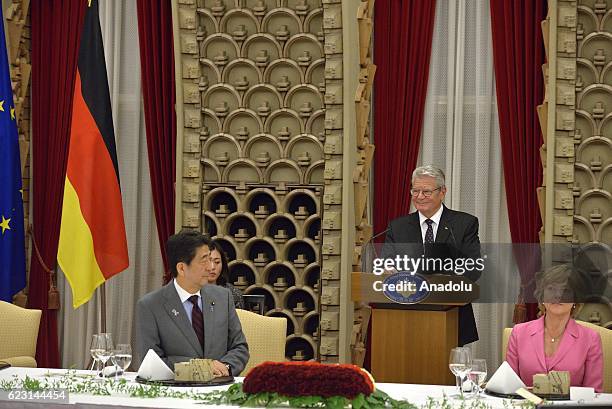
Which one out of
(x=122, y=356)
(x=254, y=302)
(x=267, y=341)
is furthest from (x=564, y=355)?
(x=254, y=302)

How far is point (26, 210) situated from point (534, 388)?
16.0 ft

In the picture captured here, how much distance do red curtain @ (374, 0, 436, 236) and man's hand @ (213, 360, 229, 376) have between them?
3208 mm

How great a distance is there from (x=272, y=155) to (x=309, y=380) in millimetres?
3497

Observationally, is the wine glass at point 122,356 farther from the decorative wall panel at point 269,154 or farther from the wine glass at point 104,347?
the decorative wall panel at point 269,154

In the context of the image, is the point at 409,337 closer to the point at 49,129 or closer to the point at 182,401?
the point at 182,401

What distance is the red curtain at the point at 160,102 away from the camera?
24.1 feet

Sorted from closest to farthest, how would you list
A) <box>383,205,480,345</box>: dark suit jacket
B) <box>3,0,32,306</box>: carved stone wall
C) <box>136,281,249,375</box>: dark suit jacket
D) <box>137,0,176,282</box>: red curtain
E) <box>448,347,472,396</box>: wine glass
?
<box>448,347,472,396</box>: wine glass < <box>136,281,249,375</box>: dark suit jacket < <box>383,205,480,345</box>: dark suit jacket < <box>3,0,32,306</box>: carved stone wall < <box>137,0,176,282</box>: red curtain

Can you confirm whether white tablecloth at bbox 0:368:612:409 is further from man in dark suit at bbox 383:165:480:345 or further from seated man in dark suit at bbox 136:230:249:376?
man in dark suit at bbox 383:165:480:345

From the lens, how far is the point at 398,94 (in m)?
7.05

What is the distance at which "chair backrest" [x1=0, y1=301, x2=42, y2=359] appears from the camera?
528 cm

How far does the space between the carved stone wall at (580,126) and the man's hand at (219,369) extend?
2.90m

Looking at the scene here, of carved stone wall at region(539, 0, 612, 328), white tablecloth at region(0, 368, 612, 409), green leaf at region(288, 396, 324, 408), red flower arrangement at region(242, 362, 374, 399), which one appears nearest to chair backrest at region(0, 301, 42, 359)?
white tablecloth at region(0, 368, 612, 409)

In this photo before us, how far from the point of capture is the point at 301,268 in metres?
6.64

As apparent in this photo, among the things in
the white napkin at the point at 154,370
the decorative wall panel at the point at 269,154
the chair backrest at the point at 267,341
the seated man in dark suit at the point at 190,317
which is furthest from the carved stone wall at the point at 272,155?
the white napkin at the point at 154,370
